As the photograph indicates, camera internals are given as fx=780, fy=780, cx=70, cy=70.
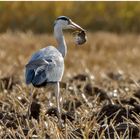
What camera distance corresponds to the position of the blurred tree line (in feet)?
58.3

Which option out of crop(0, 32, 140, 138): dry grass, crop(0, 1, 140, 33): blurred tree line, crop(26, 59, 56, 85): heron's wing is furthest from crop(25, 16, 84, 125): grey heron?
crop(0, 1, 140, 33): blurred tree line

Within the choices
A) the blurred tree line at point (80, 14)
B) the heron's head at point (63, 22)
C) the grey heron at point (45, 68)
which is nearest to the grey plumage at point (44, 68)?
the grey heron at point (45, 68)

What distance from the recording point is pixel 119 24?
17.9 m

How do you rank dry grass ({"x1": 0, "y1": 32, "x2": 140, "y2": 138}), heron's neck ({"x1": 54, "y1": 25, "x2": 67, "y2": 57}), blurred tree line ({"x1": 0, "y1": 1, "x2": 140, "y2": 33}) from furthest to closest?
blurred tree line ({"x1": 0, "y1": 1, "x2": 140, "y2": 33}) → heron's neck ({"x1": 54, "y1": 25, "x2": 67, "y2": 57}) → dry grass ({"x1": 0, "y1": 32, "x2": 140, "y2": 138})

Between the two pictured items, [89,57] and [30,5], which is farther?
[30,5]

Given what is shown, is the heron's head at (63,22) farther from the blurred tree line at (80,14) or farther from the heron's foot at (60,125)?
the blurred tree line at (80,14)

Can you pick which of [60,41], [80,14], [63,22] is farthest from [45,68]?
[80,14]

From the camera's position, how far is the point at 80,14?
59.2ft

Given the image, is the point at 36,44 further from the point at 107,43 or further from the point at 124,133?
the point at 124,133

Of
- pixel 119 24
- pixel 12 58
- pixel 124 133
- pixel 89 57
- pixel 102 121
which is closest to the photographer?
pixel 124 133

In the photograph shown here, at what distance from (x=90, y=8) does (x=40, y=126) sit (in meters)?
13.6

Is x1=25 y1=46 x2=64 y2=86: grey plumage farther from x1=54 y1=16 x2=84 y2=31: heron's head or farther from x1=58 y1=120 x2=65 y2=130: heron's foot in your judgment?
x1=54 y1=16 x2=84 y2=31: heron's head

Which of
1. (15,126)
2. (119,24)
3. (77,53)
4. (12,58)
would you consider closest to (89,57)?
(77,53)

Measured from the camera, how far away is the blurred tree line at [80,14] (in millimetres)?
17766
